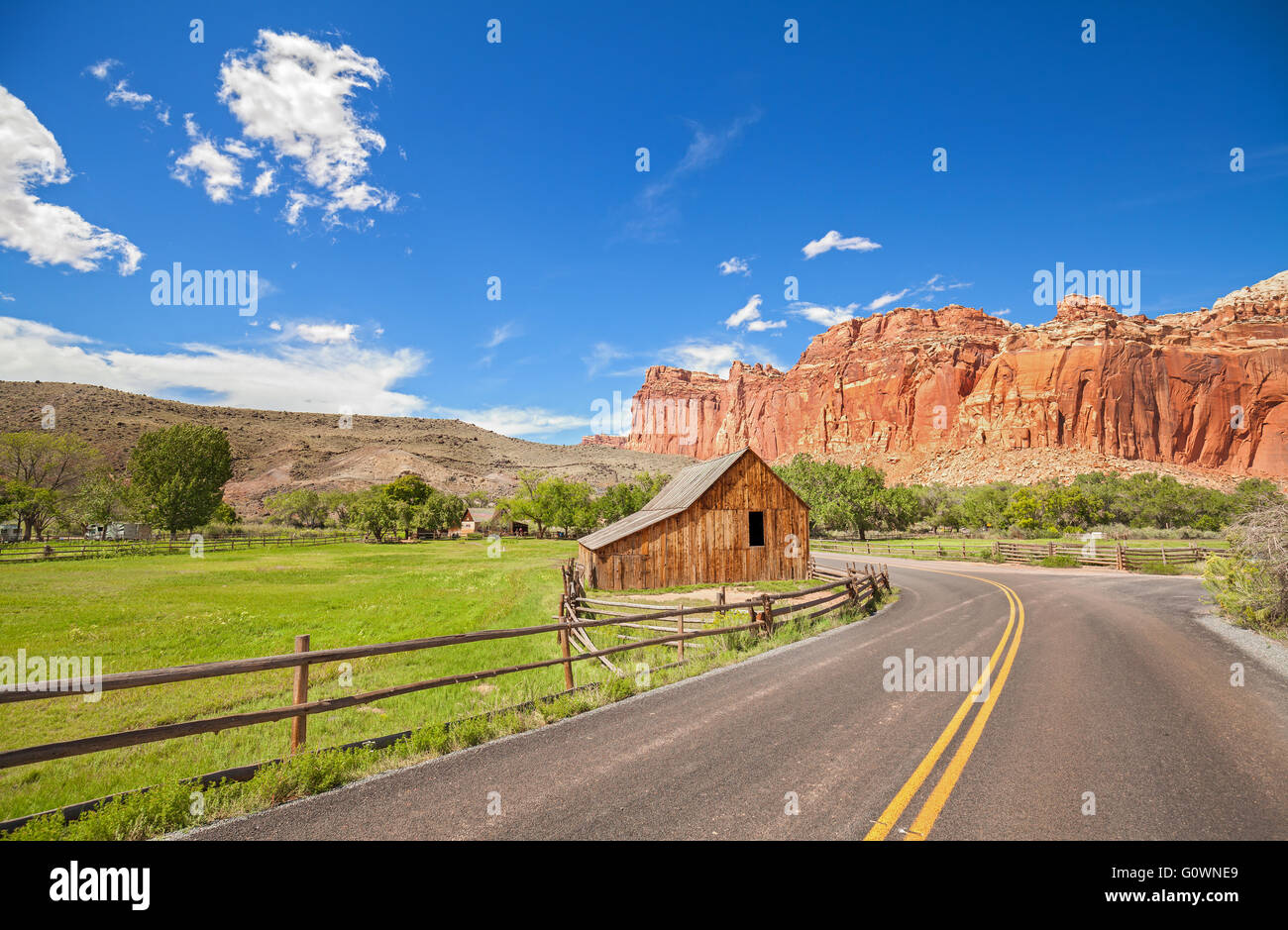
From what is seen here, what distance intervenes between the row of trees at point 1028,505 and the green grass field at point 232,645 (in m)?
46.3

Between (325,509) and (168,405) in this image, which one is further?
(168,405)

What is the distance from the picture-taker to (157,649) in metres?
12.8

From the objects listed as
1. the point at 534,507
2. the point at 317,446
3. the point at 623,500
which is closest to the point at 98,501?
the point at 317,446

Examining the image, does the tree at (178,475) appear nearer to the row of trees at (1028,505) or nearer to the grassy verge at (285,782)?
the grassy verge at (285,782)

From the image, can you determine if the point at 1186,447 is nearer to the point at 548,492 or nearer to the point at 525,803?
the point at 548,492

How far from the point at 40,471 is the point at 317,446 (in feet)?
134

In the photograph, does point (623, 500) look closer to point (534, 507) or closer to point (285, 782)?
point (534, 507)

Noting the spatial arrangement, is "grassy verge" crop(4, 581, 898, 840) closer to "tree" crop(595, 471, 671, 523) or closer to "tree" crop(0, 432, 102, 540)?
"tree" crop(595, 471, 671, 523)

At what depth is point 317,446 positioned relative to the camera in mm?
98562

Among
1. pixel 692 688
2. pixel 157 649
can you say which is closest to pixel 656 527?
pixel 692 688

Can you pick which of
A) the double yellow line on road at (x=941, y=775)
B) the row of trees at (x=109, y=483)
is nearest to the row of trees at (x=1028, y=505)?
the double yellow line on road at (x=941, y=775)

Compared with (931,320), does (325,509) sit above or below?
below

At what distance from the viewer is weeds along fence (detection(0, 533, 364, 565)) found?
37.6m
